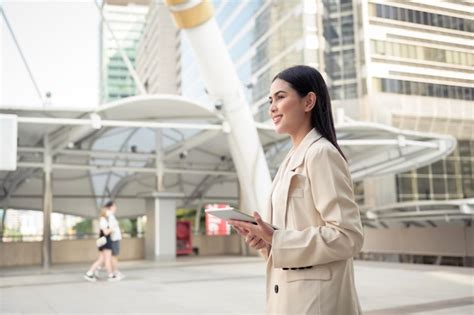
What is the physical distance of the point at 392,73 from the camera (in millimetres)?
8258

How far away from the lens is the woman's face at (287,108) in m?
2.21

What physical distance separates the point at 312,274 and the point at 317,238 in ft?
0.50

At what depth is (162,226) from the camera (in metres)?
22.2

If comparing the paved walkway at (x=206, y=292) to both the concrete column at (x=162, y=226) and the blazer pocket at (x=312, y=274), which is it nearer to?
the concrete column at (x=162, y=226)

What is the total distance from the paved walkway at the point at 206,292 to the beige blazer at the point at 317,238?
623 cm

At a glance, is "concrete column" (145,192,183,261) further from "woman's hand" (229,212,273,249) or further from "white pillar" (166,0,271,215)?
"woman's hand" (229,212,273,249)

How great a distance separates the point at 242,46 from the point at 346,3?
42.8 meters

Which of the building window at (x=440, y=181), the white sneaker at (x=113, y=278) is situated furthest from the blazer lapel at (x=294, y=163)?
the building window at (x=440, y=181)

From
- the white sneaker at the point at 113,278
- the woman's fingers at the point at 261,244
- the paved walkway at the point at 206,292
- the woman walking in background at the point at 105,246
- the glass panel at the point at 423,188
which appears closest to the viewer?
the woman's fingers at the point at 261,244

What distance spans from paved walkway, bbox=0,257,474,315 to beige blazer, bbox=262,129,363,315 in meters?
6.23

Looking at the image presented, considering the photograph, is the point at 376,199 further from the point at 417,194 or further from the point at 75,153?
the point at 75,153

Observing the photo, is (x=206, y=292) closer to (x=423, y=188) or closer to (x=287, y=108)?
(x=287, y=108)

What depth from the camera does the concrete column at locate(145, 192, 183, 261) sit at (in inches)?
872

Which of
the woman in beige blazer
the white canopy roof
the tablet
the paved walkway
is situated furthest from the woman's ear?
the white canopy roof
